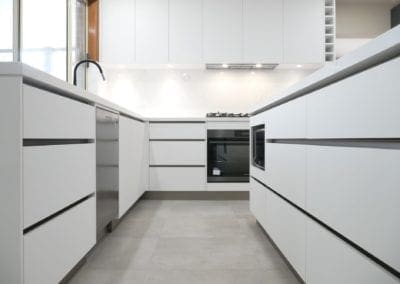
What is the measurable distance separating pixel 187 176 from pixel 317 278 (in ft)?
8.42

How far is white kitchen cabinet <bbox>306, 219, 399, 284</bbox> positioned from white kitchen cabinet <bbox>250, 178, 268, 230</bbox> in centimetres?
82

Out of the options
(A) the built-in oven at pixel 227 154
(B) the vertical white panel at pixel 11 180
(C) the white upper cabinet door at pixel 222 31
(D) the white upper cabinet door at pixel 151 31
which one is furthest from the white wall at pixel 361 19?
(B) the vertical white panel at pixel 11 180

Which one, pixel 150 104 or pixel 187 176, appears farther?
pixel 150 104

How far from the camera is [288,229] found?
1.53 metres

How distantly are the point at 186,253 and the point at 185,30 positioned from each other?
2917 mm

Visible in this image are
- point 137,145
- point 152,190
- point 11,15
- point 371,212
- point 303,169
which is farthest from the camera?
point 152,190

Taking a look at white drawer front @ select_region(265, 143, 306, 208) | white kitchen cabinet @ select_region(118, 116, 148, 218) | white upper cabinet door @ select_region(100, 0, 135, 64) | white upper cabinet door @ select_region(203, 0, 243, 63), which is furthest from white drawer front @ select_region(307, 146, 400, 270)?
white upper cabinet door @ select_region(100, 0, 135, 64)

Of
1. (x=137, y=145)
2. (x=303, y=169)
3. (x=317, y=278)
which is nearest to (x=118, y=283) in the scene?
(x=317, y=278)

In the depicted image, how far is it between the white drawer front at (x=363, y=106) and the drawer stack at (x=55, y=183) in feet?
3.32

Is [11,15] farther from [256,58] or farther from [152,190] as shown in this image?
[256,58]

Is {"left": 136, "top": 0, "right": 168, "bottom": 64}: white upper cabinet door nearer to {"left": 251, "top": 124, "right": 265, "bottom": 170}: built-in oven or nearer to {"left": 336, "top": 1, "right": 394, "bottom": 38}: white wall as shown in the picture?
{"left": 251, "top": 124, "right": 265, "bottom": 170}: built-in oven

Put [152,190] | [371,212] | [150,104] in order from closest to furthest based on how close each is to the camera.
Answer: [371,212] < [152,190] < [150,104]

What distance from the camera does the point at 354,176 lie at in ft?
2.90

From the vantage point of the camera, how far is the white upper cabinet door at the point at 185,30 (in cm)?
390
